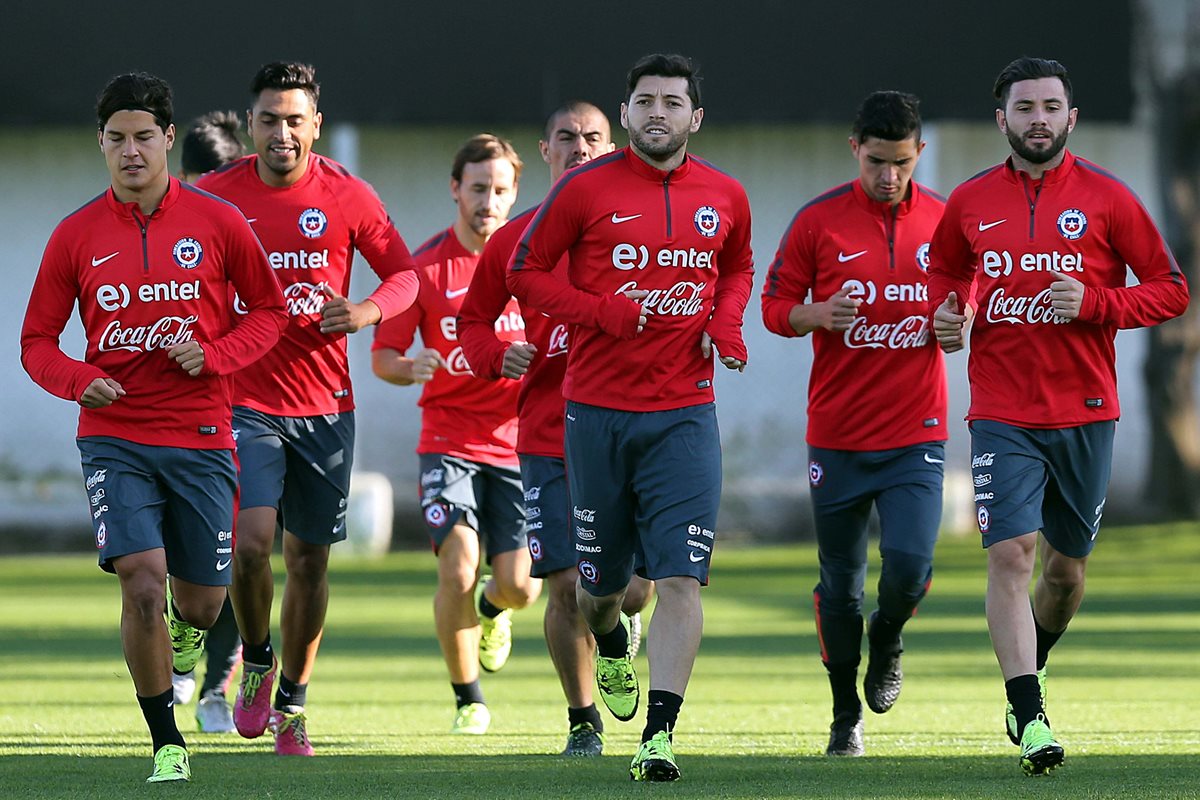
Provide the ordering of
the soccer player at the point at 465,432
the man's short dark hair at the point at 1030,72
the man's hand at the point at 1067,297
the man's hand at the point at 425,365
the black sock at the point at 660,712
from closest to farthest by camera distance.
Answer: the black sock at the point at 660,712, the man's hand at the point at 1067,297, the man's short dark hair at the point at 1030,72, the man's hand at the point at 425,365, the soccer player at the point at 465,432

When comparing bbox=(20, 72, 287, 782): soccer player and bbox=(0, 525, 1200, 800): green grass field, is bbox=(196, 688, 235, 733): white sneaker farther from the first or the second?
bbox=(20, 72, 287, 782): soccer player

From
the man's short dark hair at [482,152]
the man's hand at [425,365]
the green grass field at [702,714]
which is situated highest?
the man's short dark hair at [482,152]

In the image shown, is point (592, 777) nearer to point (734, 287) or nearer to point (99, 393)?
point (734, 287)

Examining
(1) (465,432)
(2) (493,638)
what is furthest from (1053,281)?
(2) (493,638)

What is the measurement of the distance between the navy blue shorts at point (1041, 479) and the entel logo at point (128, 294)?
118 inches

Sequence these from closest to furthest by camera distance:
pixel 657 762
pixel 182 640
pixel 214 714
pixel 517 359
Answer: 1. pixel 657 762
2. pixel 517 359
3. pixel 182 640
4. pixel 214 714

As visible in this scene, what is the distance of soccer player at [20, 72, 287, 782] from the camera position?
6945mm

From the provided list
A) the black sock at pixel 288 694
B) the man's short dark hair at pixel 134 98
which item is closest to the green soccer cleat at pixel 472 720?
the black sock at pixel 288 694

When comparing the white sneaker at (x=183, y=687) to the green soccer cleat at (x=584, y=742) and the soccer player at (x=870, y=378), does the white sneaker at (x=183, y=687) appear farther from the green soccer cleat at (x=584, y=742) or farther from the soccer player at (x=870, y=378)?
the soccer player at (x=870, y=378)

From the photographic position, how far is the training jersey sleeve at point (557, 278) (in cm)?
710

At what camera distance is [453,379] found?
9516 millimetres

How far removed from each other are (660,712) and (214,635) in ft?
11.2

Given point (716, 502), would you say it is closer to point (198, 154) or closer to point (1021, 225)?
point (1021, 225)

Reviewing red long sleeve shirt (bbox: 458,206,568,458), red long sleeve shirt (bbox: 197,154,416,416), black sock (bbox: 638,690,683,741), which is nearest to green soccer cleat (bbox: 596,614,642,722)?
black sock (bbox: 638,690,683,741)
